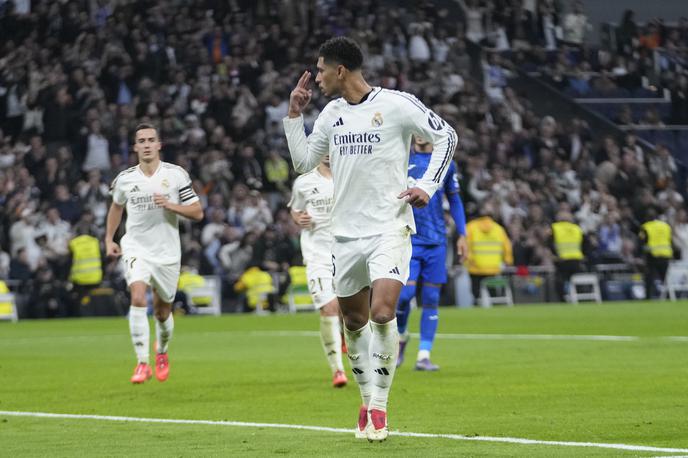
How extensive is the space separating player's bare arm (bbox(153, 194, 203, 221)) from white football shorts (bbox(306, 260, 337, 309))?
1.27 metres

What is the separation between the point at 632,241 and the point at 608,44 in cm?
1015

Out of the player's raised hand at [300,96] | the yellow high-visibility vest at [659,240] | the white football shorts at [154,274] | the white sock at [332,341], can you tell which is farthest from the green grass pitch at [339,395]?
the yellow high-visibility vest at [659,240]

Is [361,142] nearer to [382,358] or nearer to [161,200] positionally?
[382,358]

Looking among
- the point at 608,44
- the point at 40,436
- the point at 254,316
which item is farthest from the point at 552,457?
the point at 608,44

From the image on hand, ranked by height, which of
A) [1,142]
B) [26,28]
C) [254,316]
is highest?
[26,28]

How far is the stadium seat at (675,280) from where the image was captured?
1371 inches

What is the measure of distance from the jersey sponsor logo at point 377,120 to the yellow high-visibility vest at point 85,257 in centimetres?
2149

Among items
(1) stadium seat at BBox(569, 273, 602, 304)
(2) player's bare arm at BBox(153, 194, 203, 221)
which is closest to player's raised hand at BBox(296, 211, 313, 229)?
(2) player's bare arm at BBox(153, 194, 203, 221)

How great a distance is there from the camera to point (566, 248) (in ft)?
111

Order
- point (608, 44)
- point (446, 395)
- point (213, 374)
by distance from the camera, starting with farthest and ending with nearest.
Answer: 1. point (608, 44)
2. point (213, 374)
3. point (446, 395)

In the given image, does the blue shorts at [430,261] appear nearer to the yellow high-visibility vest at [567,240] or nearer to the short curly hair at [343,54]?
the short curly hair at [343,54]

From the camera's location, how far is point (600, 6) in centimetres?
4428

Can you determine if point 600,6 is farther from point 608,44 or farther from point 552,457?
point 552,457

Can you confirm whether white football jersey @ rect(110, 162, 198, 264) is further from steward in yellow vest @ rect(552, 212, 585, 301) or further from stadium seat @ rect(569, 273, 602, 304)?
stadium seat @ rect(569, 273, 602, 304)
